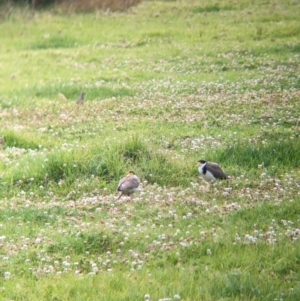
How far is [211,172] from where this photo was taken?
12.8 m

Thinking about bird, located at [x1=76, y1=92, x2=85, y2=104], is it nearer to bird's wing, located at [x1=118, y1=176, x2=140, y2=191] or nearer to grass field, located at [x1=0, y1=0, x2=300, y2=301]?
grass field, located at [x1=0, y1=0, x2=300, y2=301]

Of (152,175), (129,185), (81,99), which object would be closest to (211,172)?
(152,175)

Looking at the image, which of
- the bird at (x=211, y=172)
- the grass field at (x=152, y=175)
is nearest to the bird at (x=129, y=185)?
the grass field at (x=152, y=175)

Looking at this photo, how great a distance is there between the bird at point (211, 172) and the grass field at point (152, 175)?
0.16m

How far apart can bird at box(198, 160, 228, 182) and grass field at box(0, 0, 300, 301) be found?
161 millimetres

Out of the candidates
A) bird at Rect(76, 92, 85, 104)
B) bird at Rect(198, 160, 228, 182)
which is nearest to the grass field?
bird at Rect(198, 160, 228, 182)

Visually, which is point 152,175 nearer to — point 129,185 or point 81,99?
point 129,185

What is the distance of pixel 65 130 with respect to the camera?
57.0ft

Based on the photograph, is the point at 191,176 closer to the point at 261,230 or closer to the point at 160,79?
the point at 261,230

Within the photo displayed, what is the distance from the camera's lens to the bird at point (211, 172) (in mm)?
12778

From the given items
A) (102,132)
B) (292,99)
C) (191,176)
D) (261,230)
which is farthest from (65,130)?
(261,230)

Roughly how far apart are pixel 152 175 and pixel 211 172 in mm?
1310

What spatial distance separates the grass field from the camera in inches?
363

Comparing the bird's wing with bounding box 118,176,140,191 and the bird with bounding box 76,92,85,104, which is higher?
the bird's wing with bounding box 118,176,140,191
